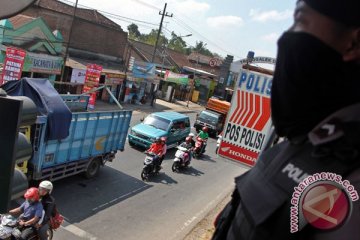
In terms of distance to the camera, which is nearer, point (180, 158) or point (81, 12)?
point (180, 158)

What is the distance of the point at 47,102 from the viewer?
10.9m

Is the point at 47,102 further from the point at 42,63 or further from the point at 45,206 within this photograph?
the point at 42,63

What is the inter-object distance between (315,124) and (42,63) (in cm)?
2509

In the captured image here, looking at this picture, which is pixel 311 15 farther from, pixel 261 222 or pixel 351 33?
pixel 261 222

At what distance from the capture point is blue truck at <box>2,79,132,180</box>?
1067cm

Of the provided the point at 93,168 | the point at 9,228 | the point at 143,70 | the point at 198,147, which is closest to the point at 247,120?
the point at 9,228

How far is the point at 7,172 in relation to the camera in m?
2.07

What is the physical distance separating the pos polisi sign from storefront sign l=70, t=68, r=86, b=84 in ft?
68.6

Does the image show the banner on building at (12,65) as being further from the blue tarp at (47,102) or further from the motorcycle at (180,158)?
the blue tarp at (47,102)

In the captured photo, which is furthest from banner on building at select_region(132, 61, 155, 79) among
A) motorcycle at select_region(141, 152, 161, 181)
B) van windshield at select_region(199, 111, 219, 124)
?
motorcycle at select_region(141, 152, 161, 181)

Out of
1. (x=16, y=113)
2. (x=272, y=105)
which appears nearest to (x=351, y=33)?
(x=272, y=105)

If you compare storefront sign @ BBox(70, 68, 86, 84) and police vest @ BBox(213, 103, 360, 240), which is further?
storefront sign @ BBox(70, 68, 86, 84)

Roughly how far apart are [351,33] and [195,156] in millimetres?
19766

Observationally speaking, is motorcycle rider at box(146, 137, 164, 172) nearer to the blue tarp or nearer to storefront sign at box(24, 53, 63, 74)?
the blue tarp
